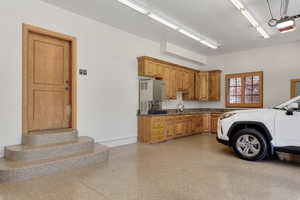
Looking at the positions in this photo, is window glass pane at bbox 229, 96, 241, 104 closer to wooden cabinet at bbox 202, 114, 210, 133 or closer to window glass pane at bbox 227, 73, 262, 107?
window glass pane at bbox 227, 73, 262, 107

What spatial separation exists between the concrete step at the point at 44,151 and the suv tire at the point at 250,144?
3.11 m

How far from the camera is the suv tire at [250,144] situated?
12.3 ft

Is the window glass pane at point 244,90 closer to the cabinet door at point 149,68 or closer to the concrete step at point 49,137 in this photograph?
the cabinet door at point 149,68

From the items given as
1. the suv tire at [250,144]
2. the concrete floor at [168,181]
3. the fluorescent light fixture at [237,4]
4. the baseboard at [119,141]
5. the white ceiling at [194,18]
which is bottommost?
the concrete floor at [168,181]

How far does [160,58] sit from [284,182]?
481 cm

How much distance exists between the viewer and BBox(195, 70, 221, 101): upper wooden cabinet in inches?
308

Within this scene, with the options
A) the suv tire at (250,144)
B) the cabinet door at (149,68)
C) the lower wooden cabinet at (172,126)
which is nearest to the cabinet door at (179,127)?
the lower wooden cabinet at (172,126)

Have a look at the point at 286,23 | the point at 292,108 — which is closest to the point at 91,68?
the point at 286,23

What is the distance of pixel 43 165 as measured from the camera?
307 centimetres

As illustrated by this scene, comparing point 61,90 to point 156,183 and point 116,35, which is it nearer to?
point 116,35

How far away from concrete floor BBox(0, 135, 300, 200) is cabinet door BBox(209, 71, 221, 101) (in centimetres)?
407

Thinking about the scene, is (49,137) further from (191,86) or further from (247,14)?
(191,86)

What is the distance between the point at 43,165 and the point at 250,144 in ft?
12.8

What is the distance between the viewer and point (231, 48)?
7.07 m
